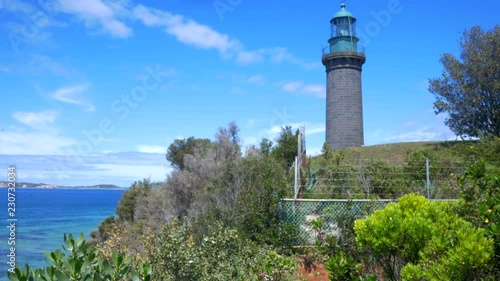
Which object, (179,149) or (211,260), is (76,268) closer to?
(211,260)

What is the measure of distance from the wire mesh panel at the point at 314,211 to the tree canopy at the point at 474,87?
874 inches

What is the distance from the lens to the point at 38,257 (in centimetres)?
3172

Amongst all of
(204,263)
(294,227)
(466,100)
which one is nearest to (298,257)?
(294,227)

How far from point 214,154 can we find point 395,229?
16252 mm

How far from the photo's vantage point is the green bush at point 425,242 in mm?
3414

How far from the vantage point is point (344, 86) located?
3278cm

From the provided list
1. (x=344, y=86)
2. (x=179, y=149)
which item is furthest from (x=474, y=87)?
(x=179, y=149)

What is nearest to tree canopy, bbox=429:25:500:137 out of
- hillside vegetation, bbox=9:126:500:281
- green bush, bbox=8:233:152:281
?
hillside vegetation, bbox=9:126:500:281

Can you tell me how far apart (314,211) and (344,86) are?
1036 inches

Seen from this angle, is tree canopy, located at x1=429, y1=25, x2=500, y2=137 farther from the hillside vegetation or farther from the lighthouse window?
the hillside vegetation

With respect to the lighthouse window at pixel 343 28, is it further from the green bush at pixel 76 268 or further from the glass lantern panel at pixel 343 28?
the green bush at pixel 76 268

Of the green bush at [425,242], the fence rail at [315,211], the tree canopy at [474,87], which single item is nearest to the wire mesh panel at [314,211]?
the fence rail at [315,211]

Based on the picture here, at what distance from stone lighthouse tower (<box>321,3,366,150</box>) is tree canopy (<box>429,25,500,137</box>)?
6207mm

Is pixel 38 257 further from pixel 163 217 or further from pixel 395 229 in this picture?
pixel 395 229
